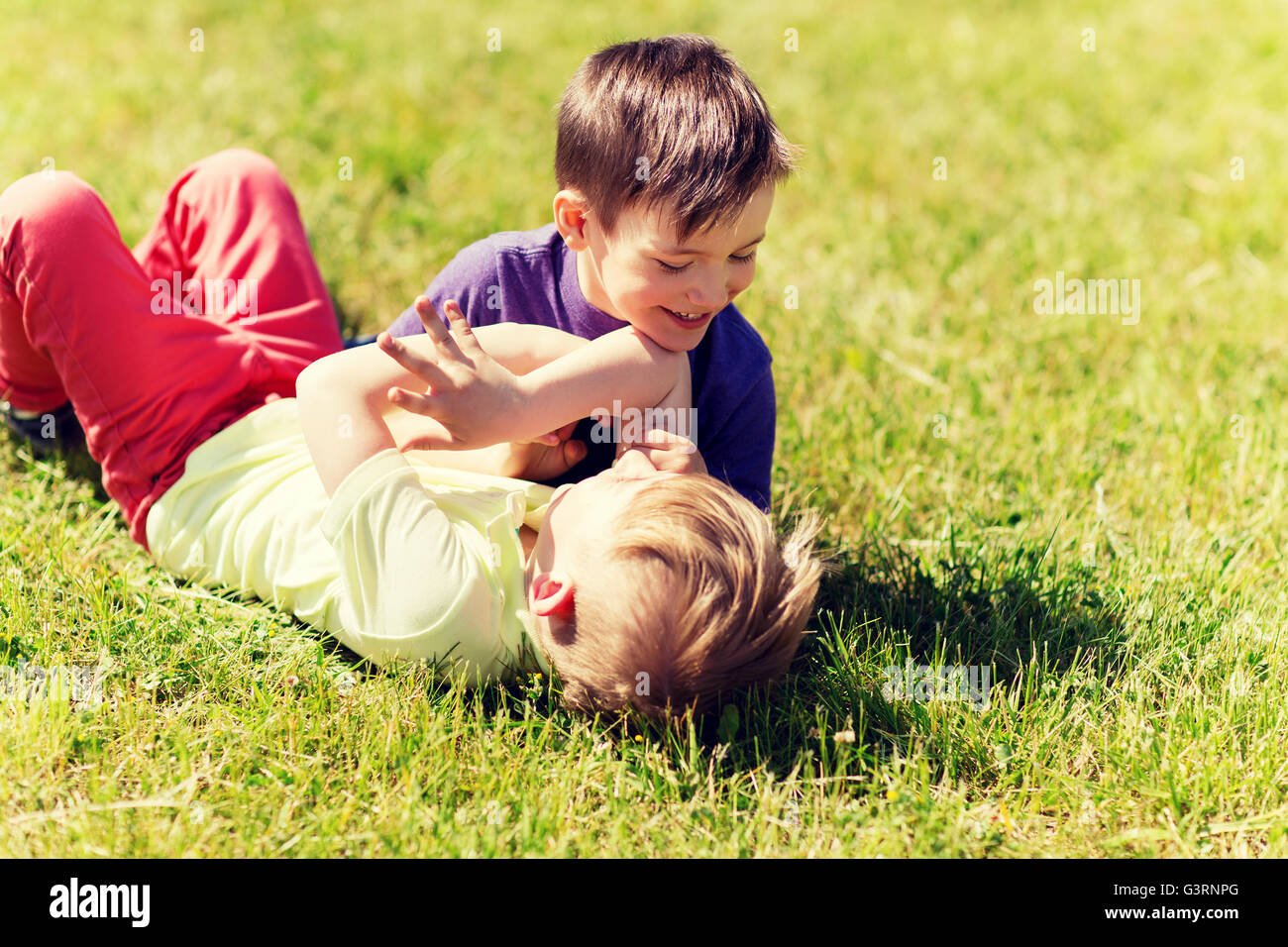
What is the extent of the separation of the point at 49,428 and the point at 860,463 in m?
2.35

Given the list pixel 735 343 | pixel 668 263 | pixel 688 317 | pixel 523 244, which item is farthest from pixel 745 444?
pixel 523 244

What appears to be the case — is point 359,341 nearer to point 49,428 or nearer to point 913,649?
point 49,428

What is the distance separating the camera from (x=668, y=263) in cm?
236

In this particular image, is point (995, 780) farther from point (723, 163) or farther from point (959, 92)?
point (959, 92)

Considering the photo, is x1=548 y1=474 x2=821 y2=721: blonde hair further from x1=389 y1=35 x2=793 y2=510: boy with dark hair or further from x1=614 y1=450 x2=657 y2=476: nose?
x1=389 y1=35 x2=793 y2=510: boy with dark hair

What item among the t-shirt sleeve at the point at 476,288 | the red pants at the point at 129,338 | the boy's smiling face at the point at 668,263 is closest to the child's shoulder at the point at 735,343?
the boy's smiling face at the point at 668,263

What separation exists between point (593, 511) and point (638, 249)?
57cm

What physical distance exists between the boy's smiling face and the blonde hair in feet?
1.26

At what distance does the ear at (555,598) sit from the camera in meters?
2.23

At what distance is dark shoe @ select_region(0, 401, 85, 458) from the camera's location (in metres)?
3.13

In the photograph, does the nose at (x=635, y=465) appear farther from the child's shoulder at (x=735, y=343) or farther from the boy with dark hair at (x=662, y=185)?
the child's shoulder at (x=735, y=343)

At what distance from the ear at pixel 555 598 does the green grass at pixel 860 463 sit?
0.27 m

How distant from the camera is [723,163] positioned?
2.29 meters
